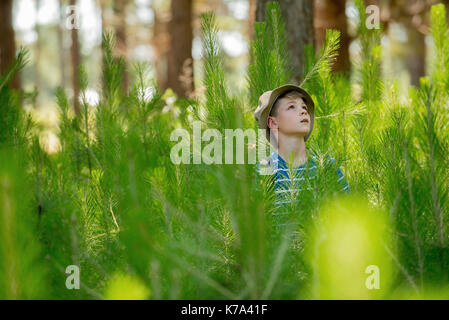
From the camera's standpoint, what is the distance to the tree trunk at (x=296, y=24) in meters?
3.01

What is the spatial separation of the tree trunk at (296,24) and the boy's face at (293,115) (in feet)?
3.84

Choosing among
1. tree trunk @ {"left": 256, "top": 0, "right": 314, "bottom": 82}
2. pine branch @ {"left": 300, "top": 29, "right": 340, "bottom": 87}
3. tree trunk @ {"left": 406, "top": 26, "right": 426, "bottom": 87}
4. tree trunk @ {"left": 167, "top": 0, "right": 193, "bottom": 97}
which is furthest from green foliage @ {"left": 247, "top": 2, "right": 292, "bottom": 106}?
tree trunk @ {"left": 406, "top": 26, "right": 426, "bottom": 87}

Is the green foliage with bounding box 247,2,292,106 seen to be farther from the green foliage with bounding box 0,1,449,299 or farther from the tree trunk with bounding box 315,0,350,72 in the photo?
the tree trunk with bounding box 315,0,350,72

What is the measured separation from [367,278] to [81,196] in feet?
2.97

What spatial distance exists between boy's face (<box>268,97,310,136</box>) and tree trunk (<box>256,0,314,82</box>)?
1.17m

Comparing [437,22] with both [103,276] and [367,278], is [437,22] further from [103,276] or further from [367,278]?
[103,276]

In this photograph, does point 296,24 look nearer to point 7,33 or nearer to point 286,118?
point 286,118

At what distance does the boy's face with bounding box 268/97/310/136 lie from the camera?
5.99 ft

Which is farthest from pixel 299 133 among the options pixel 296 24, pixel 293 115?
pixel 296 24

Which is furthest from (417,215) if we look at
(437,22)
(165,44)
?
(165,44)

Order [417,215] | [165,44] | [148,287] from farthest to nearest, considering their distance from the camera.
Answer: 1. [165,44]
2. [417,215]
3. [148,287]

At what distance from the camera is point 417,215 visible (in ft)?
3.97

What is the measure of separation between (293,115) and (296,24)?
144 cm

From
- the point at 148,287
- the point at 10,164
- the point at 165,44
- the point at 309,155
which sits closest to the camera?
the point at 10,164
